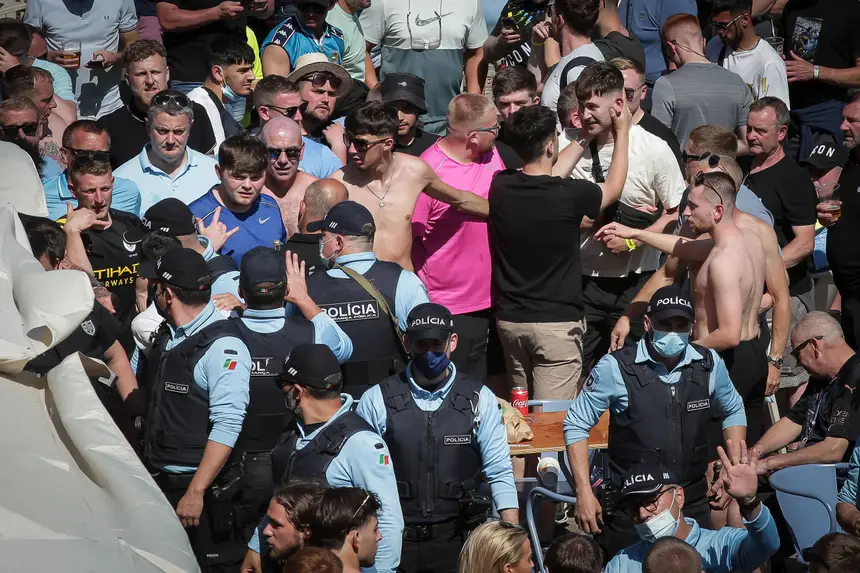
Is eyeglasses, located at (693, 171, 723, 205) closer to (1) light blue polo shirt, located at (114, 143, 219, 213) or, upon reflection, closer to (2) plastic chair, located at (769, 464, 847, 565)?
(2) plastic chair, located at (769, 464, 847, 565)

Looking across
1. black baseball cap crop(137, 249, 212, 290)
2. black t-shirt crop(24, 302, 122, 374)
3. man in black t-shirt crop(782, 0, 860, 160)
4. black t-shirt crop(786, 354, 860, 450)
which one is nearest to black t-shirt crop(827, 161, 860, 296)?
man in black t-shirt crop(782, 0, 860, 160)

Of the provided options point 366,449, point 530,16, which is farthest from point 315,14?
point 366,449

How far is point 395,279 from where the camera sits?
684 cm

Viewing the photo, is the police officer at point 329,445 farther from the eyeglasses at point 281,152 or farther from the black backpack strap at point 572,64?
the black backpack strap at point 572,64

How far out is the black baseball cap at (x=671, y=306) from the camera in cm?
626

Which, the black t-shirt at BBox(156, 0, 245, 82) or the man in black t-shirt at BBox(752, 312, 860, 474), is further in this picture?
the black t-shirt at BBox(156, 0, 245, 82)

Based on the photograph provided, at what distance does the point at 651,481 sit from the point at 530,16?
595cm

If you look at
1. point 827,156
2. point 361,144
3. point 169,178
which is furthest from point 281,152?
point 827,156

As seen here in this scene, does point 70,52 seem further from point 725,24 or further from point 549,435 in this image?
point 725,24

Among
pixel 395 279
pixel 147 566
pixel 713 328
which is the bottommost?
pixel 713 328

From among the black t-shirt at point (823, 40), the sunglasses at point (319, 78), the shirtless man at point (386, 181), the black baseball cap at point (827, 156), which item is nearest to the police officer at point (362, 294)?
the shirtless man at point (386, 181)

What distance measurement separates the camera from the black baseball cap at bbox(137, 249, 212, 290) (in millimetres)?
6094

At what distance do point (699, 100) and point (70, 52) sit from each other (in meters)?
5.07

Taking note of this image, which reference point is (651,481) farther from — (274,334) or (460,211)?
(460,211)
